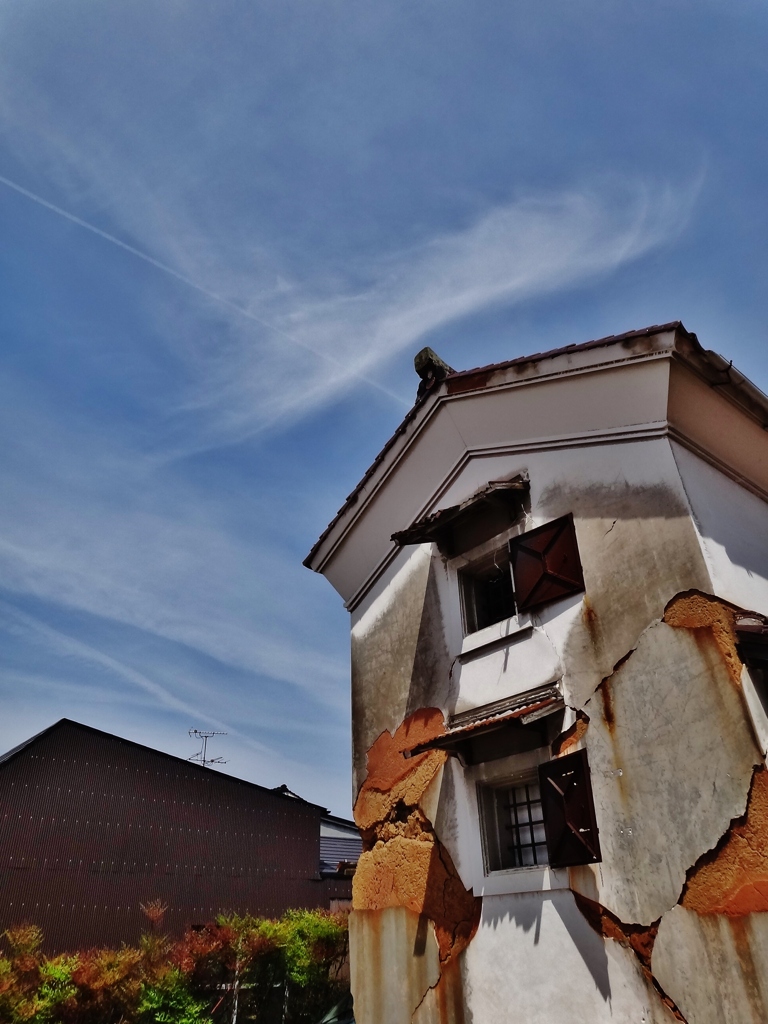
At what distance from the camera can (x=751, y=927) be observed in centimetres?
560

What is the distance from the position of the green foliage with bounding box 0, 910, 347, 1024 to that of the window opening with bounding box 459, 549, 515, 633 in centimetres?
934

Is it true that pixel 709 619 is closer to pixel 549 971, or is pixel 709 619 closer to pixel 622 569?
pixel 622 569

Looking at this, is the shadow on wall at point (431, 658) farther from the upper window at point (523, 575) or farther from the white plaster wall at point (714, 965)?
the white plaster wall at point (714, 965)

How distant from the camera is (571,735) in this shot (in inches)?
295

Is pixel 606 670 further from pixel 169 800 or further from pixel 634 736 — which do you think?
pixel 169 800

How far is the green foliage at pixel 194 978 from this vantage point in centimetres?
1204

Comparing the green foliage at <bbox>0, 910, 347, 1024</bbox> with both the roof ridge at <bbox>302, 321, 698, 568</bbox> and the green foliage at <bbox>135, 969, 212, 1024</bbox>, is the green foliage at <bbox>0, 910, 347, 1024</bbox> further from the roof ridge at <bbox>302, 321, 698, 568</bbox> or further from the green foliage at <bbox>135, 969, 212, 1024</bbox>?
the roof ridge at <bbox>302, 321, 698, 568</bbox>

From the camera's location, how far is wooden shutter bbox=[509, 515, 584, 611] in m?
8.20

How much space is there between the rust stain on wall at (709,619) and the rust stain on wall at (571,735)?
1404 millimetres

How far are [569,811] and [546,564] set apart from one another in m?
2.78

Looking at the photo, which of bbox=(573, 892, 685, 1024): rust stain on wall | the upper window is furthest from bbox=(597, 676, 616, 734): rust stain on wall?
bbox=(573, 892, 685, 1024): rust stain on wall

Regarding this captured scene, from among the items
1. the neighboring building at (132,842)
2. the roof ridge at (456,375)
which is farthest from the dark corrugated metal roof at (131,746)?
the roof ridge at (456,375)

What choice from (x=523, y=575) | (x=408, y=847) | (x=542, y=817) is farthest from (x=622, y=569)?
(x=408, y=847)

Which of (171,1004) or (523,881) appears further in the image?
(171,1004)
